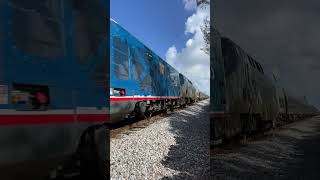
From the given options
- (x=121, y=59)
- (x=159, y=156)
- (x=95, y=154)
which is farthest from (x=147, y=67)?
(x=95, y=154)

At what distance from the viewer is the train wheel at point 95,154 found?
7.61 ft

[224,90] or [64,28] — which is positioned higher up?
[64,28]

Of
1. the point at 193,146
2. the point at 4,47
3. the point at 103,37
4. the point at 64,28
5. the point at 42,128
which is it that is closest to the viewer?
the point at 4,47

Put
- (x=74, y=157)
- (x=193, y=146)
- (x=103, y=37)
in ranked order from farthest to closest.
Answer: (x=193, y=146) → (x=103, y=37) → (x=74, y=157)

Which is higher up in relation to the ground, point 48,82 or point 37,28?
point 37,28

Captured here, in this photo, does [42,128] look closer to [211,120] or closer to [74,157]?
[74,157]

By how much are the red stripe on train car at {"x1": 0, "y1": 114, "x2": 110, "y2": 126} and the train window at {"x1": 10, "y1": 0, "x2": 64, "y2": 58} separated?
33 centimetres

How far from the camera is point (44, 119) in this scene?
1.89 m

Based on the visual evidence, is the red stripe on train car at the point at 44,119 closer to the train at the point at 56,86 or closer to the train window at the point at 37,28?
the train at the point at 56,86

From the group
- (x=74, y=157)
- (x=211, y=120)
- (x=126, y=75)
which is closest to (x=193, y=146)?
(x=211, y=120)

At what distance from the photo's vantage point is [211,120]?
2.35 m

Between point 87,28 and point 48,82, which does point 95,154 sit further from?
point 87,28

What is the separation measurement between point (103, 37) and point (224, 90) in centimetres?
89

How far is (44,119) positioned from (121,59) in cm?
106
